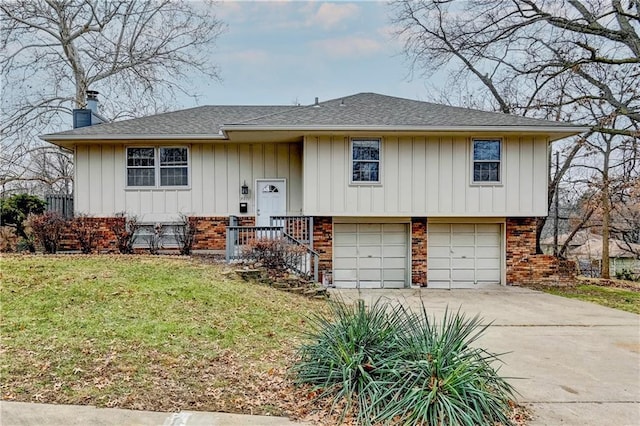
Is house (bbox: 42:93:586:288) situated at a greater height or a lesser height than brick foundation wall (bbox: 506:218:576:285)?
greater

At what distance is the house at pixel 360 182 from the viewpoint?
12.6m

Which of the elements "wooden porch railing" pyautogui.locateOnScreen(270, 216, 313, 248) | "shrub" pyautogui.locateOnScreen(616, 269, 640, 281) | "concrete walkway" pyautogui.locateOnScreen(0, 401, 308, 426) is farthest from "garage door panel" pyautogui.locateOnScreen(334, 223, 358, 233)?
"shrub" pyautogui.locateOnScreen(616, 269, 640, 281)

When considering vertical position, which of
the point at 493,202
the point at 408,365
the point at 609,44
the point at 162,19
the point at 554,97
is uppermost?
the point at 162,19

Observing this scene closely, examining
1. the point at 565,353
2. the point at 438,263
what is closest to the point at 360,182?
the point at 438,263

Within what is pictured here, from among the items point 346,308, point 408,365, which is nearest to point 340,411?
point 408,365

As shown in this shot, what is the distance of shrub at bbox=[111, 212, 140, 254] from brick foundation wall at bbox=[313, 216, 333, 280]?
520 cm

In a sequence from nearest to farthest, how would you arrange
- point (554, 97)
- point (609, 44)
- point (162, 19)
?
point (609, 44)
point (554, 97)
point (162, 19)

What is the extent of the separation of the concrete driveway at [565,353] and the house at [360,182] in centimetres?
244

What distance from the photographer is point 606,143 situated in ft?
61.8

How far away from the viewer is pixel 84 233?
12.5 metres

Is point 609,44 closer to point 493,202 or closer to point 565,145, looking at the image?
point 565,145

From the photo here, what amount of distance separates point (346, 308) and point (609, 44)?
676 inches

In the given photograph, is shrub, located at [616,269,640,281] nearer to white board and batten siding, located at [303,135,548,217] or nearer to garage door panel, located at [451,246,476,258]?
white board and batten siding, located at [303,135,548,217]

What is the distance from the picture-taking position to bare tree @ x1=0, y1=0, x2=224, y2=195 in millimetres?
19688
